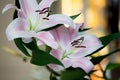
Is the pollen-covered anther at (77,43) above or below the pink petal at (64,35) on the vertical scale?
below

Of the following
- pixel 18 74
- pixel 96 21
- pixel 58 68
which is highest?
pixel 58 68

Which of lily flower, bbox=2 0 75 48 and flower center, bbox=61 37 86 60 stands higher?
lily flower, bbox=2 0 75 48

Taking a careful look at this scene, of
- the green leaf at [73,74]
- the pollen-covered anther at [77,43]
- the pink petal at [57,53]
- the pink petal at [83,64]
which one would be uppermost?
the pollen-covered anther at [77,43]

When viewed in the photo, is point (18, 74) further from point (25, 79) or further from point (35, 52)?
point (35, 52)

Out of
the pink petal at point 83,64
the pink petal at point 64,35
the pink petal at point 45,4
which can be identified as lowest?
the pink petal at point 83,64

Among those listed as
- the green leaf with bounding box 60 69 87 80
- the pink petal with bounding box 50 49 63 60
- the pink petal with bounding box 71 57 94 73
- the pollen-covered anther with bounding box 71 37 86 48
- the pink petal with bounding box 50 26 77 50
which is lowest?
the green leaf with bounding box 60 69 87 80

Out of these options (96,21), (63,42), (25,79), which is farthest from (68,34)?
(96,21)
